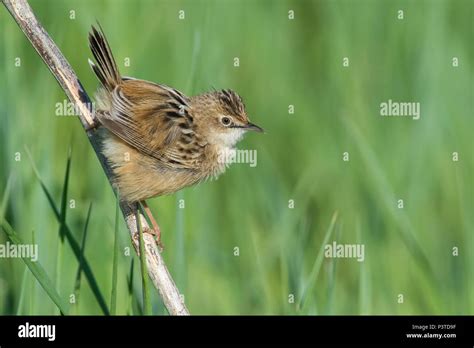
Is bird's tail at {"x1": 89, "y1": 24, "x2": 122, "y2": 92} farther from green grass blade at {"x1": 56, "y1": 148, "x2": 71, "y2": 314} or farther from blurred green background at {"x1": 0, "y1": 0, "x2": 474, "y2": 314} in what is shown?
green grass blade at {"x1": 56, "y1": 148, "x2": 71, "y2": 314}

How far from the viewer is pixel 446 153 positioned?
888 cm

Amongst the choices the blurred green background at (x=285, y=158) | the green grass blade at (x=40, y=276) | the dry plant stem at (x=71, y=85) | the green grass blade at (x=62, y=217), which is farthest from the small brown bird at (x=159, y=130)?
the green grass blade at (x=40, y=276)

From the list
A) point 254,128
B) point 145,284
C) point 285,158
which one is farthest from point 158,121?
point 285,158

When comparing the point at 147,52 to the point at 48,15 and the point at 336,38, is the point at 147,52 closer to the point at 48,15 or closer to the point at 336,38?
the point at 48,15

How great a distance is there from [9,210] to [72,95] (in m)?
1.79

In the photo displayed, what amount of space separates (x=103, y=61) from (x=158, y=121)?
0.59 metres

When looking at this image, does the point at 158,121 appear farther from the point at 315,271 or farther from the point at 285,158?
the point at 285,158

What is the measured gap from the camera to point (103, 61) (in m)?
6.56

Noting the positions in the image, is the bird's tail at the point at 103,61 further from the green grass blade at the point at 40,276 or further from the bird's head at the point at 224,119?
the green grass blade at the point at 40,276

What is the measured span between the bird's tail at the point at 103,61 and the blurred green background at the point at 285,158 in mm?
567

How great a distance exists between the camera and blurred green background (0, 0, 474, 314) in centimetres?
705

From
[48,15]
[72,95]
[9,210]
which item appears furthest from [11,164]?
[48,15]

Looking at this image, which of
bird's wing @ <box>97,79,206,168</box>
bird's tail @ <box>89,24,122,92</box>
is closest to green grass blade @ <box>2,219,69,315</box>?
bird's wing @ <box>97,79,206,168</box>

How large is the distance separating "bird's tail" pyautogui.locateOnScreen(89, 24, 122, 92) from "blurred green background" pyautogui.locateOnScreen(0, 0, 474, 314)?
1.86 ft
